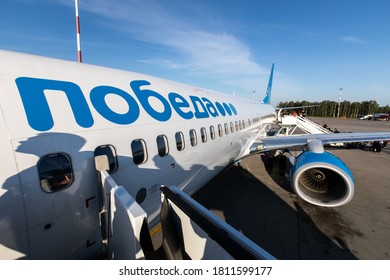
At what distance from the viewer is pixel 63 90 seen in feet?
9.00

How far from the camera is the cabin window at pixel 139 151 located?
11.5 feet

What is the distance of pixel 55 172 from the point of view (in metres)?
2.47

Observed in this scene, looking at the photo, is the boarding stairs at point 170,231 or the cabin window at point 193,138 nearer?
the boarding stairs at point 170,231

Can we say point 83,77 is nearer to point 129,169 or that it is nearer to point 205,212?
point 129,169

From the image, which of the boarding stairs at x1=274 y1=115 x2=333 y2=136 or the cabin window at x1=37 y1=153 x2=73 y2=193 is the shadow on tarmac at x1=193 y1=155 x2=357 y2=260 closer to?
the cabin window at x1=37 y1=153 x2=73 y2=193

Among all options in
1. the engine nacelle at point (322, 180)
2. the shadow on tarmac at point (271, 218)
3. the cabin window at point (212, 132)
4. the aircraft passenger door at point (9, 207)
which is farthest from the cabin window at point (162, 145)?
the engine nacelle at point (322, 180)

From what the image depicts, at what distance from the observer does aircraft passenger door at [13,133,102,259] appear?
2.26 m

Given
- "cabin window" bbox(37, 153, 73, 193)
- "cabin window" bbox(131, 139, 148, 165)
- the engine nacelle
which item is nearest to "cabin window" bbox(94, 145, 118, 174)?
"cabin window" bbox(131, 139, 148, 165)

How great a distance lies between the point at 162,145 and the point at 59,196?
77.0 inches

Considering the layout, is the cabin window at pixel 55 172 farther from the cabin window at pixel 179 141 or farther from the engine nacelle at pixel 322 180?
the engine nacelle at pixel 322 180

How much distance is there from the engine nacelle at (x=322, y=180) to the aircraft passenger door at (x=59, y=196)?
19.8ft

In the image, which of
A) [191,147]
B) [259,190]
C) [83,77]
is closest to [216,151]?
[191,147]

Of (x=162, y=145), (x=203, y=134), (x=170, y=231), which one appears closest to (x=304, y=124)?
(x=203, y=134)
